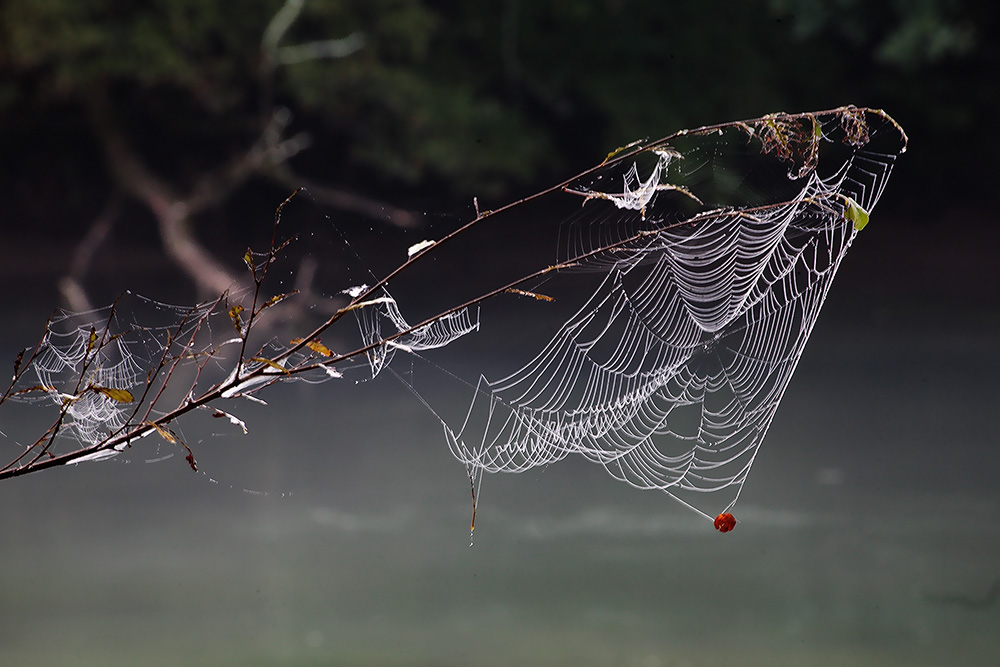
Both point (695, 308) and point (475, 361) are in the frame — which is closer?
point (695, 308)

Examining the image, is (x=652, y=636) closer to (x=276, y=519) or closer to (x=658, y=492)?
(x=658, y=492)

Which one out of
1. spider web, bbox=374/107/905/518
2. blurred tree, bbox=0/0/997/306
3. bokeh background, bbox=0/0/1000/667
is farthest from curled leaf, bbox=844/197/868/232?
blurred tree, bbox=0/0/997/306

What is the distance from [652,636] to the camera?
2.59m

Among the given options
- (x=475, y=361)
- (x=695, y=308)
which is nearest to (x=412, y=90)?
(x=475, y=361)

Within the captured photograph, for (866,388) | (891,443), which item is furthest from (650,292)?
(866,388)

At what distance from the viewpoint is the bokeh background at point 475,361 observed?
8.74ft

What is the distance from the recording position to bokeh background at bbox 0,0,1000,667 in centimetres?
266

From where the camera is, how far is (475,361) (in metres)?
5.03

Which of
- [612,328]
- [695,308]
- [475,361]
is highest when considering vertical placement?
[612,328]

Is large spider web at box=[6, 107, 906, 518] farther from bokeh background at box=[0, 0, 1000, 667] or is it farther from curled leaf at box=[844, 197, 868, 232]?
bokeh background at box=[0, 0, 1000, 667]

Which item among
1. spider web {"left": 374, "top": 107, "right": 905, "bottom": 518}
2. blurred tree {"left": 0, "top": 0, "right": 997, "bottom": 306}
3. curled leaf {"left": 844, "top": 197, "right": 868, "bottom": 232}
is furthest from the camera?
blurred tree {"left": 0, "top": 0, "right": 997, "bottom": 306}

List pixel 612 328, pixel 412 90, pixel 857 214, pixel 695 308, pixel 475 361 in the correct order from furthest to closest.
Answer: pixel 412 90 < pixel 612 328 < pixel 475 361 < pixel 695 308 < pixel 857 214

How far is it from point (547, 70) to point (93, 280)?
3244 mm

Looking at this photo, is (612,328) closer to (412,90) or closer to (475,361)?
(475,361)
